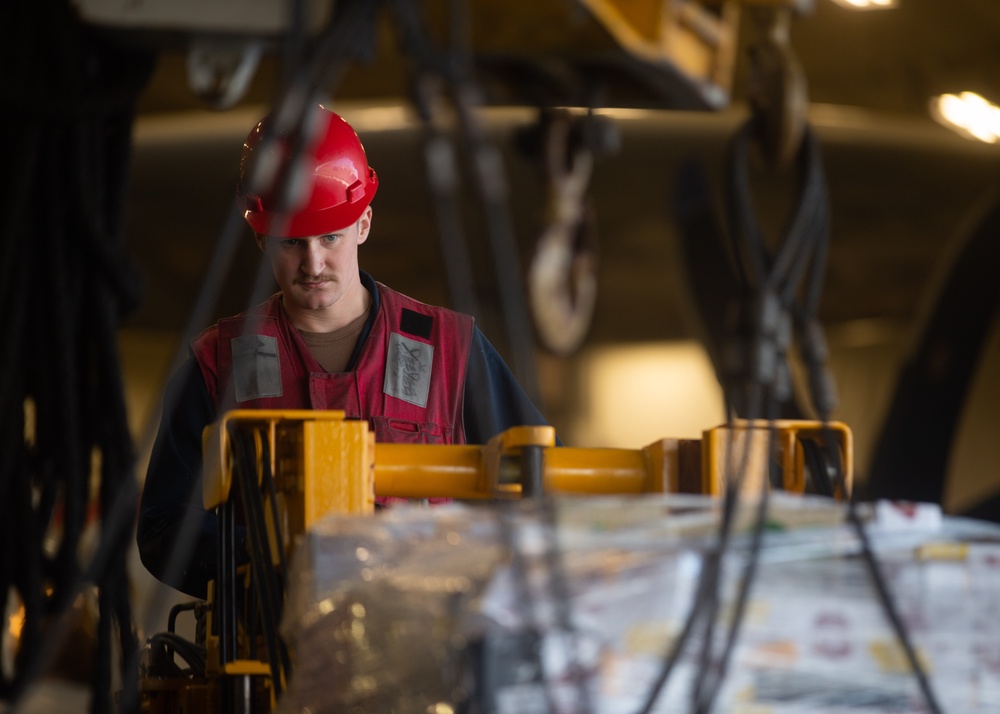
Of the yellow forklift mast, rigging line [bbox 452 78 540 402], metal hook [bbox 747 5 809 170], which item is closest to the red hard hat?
the yellow forklift mast

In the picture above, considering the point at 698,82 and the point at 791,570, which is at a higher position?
the point at 698,82

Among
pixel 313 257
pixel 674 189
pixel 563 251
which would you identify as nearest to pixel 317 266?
pixel 313 257

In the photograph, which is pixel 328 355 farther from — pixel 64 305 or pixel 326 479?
pixel 64 305

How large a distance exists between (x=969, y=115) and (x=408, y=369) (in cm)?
543

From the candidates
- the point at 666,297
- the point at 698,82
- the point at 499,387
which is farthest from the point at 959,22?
the point at 698,82

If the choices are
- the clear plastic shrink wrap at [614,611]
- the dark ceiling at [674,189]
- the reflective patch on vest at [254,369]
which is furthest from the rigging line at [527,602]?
the dark ceiling at [674,189]

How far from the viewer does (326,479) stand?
5.60 ft

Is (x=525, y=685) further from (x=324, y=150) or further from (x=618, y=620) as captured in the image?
(x=324, y=150)

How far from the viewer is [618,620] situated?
4.21 feet

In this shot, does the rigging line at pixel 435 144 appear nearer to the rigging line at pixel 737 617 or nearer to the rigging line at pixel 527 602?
the rigging line at pixel 527 602

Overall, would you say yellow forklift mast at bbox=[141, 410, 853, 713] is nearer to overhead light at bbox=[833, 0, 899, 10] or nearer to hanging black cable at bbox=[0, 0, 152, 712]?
hanging black cable at bbox=[0, 0, 152, 712]

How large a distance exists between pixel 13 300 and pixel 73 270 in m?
0.08

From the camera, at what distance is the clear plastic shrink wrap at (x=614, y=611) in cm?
123

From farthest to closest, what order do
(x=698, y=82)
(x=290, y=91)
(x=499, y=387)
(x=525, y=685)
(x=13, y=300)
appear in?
(x=499, y=387) < (x=698, y=82) < (x=13, y=300) < (x=290, y=91) < (x=525, y=685)
